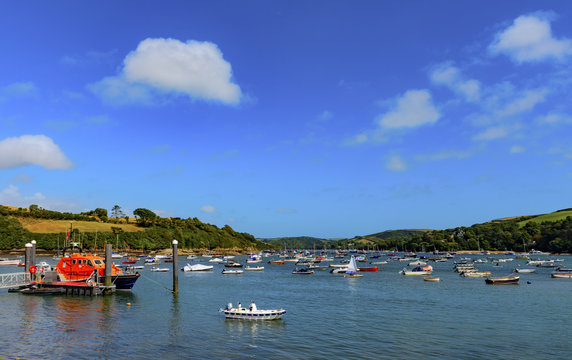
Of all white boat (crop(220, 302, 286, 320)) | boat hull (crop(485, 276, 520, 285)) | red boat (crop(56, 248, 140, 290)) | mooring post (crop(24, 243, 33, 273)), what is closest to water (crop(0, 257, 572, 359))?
white boat (crop(220, 302, 286, 320))

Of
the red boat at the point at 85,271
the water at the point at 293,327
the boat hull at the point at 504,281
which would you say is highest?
the red boat at the point at 85,271

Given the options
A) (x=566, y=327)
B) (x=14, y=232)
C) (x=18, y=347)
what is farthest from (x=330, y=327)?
(x=14, y=232)

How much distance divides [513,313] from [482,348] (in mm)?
21069

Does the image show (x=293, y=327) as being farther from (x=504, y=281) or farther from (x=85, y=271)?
(x=504, y=281)

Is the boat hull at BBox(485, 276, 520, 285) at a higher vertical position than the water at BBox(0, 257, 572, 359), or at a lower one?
lower

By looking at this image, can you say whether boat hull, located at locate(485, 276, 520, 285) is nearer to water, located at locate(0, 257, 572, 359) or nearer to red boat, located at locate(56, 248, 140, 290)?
water, located at locate(0, 257, 572, 359)

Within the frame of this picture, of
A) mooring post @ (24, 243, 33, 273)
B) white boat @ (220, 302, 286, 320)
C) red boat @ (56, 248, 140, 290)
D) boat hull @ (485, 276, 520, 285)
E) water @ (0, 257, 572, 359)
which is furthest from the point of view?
boat hull @ (485, 276, 520, 285)

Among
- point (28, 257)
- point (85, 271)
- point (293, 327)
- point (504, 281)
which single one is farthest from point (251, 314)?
point (504, 281)

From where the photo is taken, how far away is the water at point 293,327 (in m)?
30.6

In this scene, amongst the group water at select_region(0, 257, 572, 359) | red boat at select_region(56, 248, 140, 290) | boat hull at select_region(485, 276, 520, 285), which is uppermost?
red boat at select_region(56, 248, 140, 290)

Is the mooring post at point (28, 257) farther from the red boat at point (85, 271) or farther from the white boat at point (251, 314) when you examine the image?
the white boat at point (251, 314)

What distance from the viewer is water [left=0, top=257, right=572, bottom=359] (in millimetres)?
30594

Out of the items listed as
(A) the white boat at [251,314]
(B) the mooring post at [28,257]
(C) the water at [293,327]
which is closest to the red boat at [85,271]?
(C) the water at [293,327]

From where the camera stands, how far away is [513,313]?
161 ft
